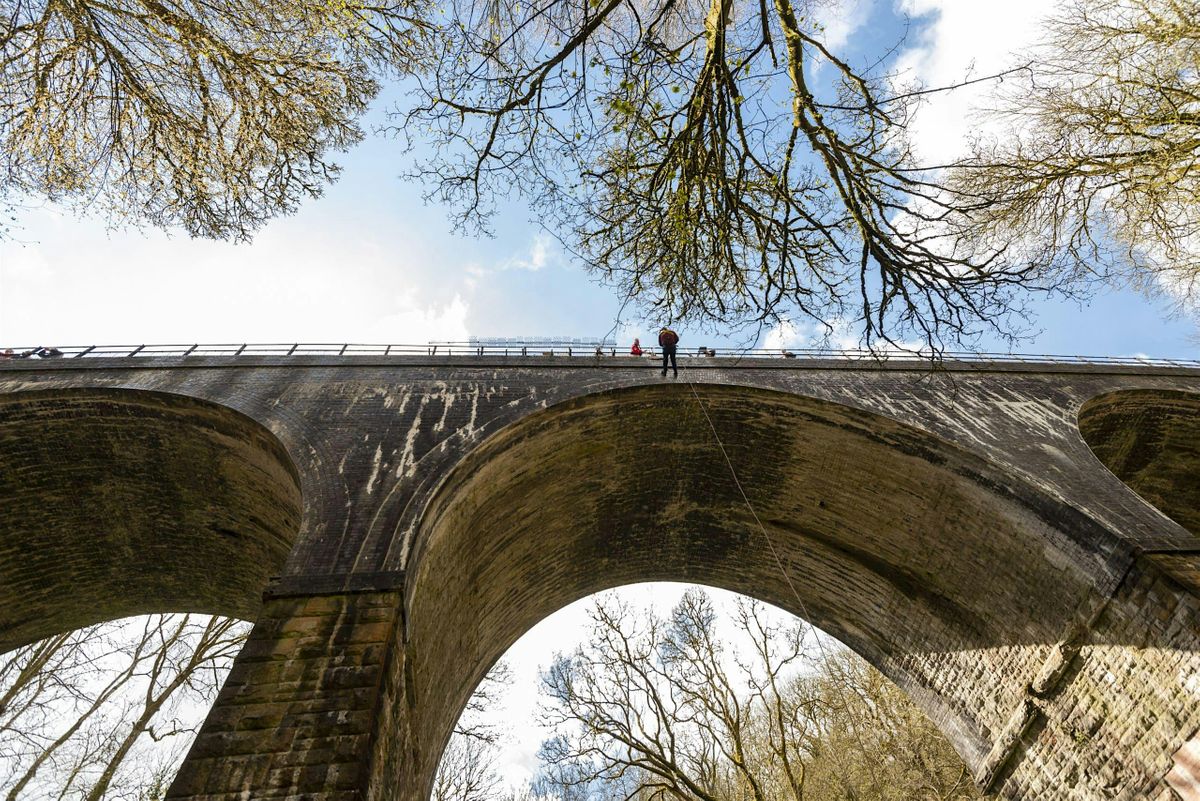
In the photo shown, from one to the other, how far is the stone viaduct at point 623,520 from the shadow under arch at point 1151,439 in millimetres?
67

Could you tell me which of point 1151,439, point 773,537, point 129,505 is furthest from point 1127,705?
point 129,505

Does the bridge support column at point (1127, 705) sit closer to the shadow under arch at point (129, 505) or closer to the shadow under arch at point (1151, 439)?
the shadow under arch at point (1151, 439)

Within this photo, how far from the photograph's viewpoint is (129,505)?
9164mm

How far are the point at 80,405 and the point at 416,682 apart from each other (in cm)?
636

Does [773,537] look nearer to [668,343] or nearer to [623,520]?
[623,520]

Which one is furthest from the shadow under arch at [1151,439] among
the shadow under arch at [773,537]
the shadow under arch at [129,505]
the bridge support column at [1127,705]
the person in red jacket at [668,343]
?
the shadow under arch at [129,505]

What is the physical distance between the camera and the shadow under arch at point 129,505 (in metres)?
8.21

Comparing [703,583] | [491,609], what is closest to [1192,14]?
[703,583]

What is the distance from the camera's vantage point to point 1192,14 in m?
8.92

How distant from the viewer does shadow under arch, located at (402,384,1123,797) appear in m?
7.95

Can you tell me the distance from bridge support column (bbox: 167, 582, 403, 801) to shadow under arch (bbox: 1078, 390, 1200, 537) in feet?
38.6

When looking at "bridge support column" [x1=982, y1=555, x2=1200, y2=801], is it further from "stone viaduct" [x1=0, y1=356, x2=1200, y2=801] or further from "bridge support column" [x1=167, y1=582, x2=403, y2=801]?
"bridge support column" [x1=167, y1=582, x2=403, y2=801]

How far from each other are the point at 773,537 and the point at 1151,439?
7837 mm

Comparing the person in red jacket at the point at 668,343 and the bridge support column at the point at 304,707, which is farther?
the person in red jacket at the point at 668,343
